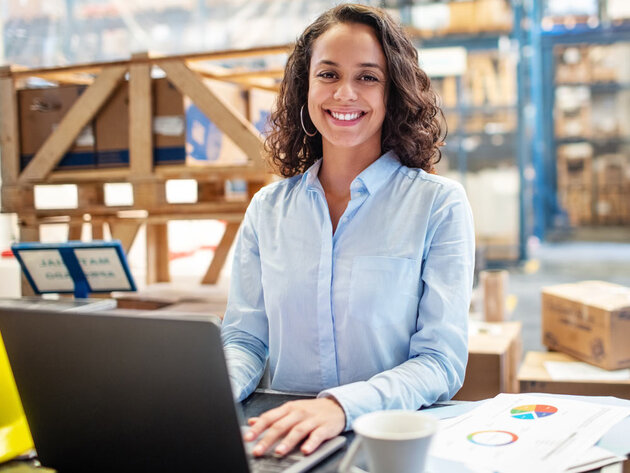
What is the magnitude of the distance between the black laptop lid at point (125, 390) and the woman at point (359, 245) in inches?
17.9

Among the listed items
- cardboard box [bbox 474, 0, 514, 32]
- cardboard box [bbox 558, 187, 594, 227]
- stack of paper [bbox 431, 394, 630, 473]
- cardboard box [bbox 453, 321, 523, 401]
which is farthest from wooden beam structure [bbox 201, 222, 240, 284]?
cardboard box [bbox 558, 187, 594, 227]

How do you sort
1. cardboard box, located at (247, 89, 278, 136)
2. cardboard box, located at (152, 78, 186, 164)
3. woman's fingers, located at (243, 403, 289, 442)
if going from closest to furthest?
woman's fingers, located at (243, 403, 289, 442)
cardboard box, located at (152, 78, 186, 164)
cardboard box, located at (247, 89, 278, 136)

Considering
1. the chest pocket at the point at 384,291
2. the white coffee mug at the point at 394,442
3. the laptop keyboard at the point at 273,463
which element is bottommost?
the laptop keyboard at the point at 273,463

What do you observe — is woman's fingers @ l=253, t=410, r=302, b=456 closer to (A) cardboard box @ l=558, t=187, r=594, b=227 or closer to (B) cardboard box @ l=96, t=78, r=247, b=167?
(B) cardboard box @ l=96, t=78, r=247, b=167

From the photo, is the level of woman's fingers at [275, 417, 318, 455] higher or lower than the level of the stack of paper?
higher

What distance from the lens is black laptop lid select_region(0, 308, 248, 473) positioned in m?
0.85

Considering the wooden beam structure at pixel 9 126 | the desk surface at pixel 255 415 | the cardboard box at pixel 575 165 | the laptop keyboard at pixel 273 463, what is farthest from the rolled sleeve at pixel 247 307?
the cardboard box at pixel 575 165

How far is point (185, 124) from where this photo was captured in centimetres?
310

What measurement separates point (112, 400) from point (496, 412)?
0.71 metres

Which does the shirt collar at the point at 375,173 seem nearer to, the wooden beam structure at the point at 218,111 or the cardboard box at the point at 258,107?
the wooden beam structure at the point at 218,111

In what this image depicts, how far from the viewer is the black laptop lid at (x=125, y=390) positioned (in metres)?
0.85

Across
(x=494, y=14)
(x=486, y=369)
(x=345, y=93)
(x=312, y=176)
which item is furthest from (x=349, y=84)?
(x=494, y=14)

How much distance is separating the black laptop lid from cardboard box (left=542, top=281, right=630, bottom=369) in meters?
2.51

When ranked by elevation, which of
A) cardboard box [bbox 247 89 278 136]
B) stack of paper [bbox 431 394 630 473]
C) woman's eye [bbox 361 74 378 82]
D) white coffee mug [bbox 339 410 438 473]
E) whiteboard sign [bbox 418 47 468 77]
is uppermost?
whiteboard sign [bbox 418 47 468 77]
